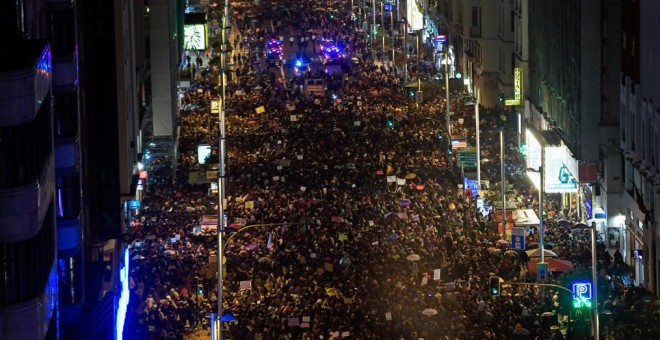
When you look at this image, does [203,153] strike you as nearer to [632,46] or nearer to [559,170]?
[559,170]

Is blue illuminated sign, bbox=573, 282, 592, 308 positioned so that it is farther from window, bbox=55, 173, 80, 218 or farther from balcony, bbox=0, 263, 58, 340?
balcony, bbox=0, 263, 58, 340

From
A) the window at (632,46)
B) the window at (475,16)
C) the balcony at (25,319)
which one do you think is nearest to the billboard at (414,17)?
the window at (475,16)

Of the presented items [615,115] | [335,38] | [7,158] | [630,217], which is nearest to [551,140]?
[615,115]

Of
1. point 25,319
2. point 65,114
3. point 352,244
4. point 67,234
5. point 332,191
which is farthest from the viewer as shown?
point 332,191

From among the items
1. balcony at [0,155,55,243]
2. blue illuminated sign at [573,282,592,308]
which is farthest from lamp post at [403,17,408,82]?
balcony at [0,155,55,243]

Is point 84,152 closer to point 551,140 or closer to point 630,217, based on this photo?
point 630,217

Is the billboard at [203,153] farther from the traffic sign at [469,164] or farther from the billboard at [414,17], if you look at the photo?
the billboard at [414,17]

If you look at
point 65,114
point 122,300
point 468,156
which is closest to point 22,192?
point 65,114
